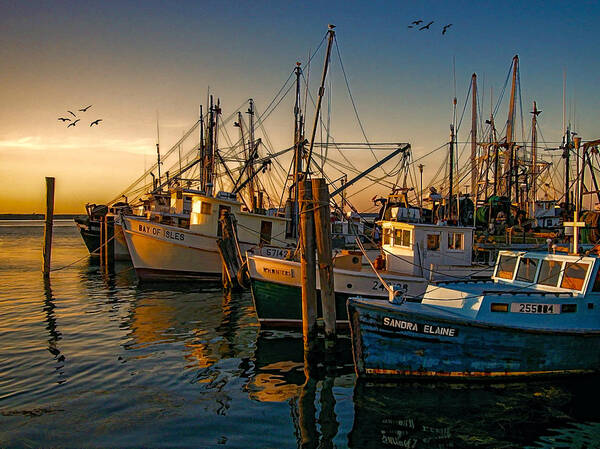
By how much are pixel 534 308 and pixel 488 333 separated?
1413mm

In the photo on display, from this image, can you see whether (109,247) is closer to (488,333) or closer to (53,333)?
(53,333)

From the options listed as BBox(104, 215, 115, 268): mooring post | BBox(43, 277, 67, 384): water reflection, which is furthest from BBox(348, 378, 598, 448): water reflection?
BBox(104, 215, 115, 268): mooring post

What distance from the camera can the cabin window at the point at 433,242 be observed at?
50.8 ft

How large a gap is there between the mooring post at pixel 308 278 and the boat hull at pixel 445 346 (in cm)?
155

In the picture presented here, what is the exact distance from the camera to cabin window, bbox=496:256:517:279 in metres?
11.8

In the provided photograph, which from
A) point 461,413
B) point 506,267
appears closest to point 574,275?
point 506,267

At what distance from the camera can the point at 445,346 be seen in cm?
952

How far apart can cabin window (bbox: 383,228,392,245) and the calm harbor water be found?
4947 millimetres

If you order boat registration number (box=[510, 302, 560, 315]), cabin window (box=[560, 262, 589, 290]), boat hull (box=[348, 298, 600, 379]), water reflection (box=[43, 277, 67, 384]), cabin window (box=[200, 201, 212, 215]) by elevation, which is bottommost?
water reflection (box=[43, 277, 67, 384])

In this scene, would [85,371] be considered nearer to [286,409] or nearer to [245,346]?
[245,346]

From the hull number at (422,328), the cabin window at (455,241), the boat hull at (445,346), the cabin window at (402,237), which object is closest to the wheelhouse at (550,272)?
Answer: the boat hull at (445,346)

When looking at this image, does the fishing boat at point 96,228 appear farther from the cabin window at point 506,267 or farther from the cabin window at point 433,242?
the cabin window at point 506,267

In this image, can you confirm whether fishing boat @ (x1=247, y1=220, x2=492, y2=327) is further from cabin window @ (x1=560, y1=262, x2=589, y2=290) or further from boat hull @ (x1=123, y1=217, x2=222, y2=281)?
boat hull @ (x1=123, y1=217, x2=222, y2=281)

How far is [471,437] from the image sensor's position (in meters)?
7.68
